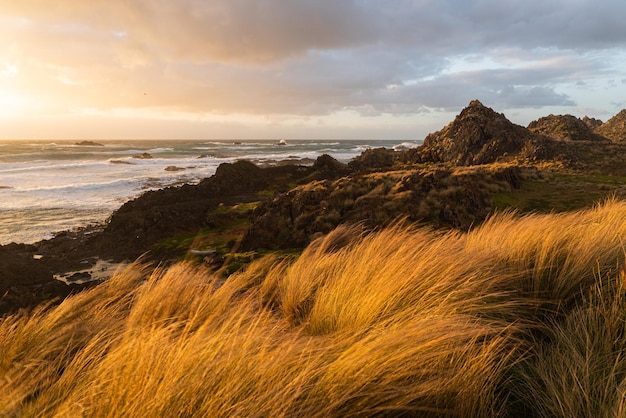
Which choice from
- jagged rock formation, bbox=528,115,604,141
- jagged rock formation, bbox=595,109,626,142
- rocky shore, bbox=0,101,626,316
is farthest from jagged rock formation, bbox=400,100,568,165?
jagged rock formation, bbox=595,109,626,142

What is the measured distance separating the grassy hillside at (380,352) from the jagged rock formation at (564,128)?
4301cm

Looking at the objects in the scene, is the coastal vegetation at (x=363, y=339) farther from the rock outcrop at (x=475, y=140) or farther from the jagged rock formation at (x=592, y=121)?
the jagged rock formation at (x=592, y=121)

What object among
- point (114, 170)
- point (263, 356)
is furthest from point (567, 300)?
point (114, 170)

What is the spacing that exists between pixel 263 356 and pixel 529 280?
2.83 m

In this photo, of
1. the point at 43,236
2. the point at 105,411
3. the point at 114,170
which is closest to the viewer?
the point at 105,411

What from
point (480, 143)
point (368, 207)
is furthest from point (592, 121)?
point (368, 207)

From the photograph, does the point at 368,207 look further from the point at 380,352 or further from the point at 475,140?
the point at 475,140

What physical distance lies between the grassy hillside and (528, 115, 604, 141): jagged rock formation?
1693 inches

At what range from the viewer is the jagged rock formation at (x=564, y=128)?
39781 millimetres

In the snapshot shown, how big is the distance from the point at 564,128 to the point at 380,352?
51.1 metres

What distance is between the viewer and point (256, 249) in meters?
10.8

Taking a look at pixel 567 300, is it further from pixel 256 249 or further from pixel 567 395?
pixel 256 249

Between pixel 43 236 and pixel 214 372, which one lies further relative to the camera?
pixel 43 236

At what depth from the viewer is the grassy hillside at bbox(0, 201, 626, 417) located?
1860mm
